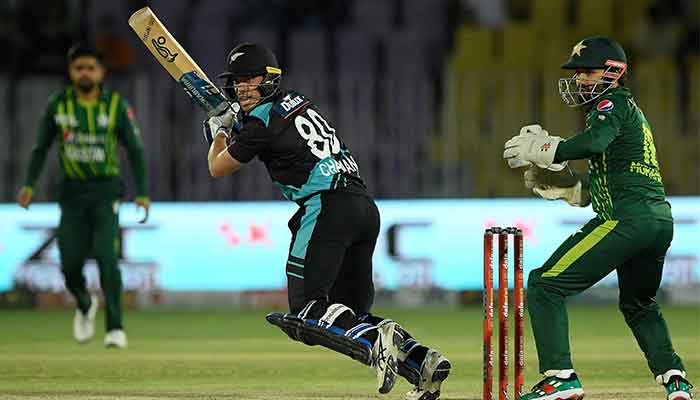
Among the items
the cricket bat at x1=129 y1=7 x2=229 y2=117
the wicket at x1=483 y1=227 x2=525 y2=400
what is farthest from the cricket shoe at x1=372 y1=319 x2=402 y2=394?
the cricket bat at x1=129 y1=7 x2=229 y2=117

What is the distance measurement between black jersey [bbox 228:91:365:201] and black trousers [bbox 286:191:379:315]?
0.26ft

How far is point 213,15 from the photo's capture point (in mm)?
16141

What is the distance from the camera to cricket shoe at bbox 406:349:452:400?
20.8 feet

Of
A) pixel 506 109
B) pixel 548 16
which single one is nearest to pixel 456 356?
→ pixel 506 109

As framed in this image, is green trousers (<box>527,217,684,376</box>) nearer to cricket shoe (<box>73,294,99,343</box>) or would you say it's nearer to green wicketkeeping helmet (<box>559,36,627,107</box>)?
green wicketkeeping helmet (<box>559,36,627,107</box>)

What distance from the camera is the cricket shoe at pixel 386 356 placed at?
19.9 feet

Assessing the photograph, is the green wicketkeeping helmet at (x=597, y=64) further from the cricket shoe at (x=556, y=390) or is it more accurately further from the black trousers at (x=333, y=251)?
the cricket shoe at (x=556, y=390)

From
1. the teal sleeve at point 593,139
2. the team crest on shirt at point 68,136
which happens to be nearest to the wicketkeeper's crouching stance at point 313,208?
the teal sleeve at point 593,139

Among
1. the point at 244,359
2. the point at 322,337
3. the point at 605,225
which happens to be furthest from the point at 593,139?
the point at 244,359

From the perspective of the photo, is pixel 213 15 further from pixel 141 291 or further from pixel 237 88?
pixel 237 88

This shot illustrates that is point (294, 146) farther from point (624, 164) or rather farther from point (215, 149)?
point (624, 164)

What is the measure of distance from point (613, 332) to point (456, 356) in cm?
212

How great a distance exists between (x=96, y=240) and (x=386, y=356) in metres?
4.07

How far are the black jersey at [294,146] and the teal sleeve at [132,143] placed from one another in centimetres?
347
